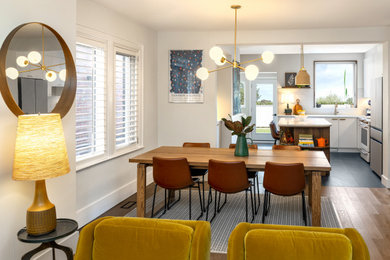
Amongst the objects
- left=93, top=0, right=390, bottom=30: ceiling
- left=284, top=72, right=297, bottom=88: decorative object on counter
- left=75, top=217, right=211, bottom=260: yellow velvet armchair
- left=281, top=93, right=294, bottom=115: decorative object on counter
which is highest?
left=93, top=0, right=390, bottom=30: ceiling

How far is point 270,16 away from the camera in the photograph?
5262 millimetres

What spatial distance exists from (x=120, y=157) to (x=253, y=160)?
6.76 ft

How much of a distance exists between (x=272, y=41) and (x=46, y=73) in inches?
167

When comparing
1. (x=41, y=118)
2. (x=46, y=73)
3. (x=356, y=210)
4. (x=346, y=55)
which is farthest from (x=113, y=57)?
(x=346, y=55)

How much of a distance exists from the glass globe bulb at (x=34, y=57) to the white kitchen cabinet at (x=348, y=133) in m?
8.46

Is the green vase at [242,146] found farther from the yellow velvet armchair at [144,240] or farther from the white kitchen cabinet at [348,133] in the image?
the white kitchen cabinet at [348,133]

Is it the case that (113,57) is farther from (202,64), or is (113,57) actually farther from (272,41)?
(272,41)

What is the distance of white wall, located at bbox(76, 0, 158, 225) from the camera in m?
4.38

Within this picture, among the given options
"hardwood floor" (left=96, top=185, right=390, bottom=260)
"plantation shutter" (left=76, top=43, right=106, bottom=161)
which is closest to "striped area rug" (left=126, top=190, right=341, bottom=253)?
"hardwood floor" (left=96, top=185, right=390, bottom=260)

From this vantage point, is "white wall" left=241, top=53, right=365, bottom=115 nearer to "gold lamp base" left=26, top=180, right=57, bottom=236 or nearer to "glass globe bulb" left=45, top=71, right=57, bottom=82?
"glass globe bulb" left=45, top=71, right=57, bottom=82

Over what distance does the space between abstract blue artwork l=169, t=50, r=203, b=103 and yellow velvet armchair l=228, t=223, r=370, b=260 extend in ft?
16.2

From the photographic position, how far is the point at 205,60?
649 centimetres

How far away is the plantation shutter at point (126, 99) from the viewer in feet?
17.3

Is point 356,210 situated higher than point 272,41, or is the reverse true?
point 272,41
